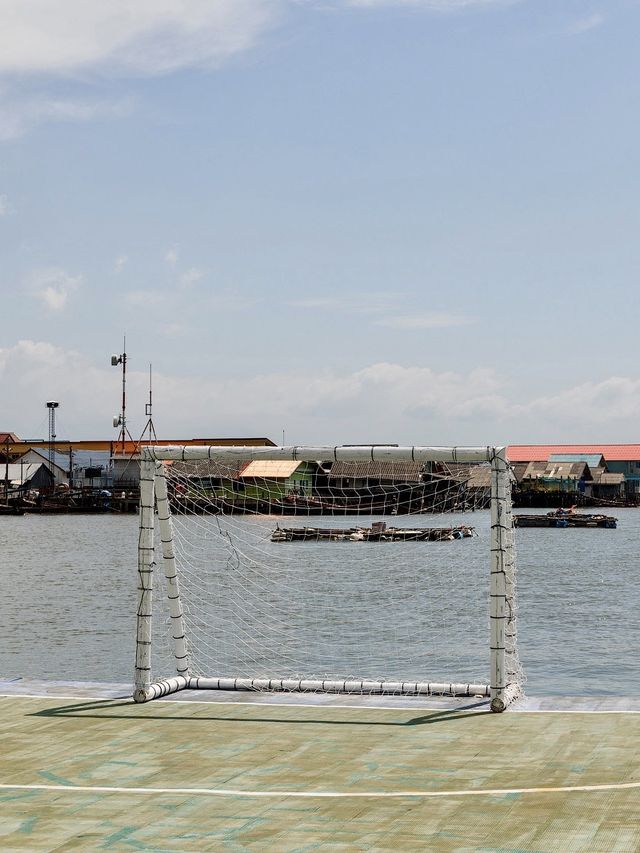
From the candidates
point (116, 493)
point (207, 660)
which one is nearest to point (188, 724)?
point (207, 660)

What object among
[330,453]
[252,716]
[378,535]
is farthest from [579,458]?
[252,716]

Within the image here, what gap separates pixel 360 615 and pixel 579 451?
142072 mm

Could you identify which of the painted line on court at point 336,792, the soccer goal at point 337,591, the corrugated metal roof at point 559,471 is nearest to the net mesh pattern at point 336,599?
the soccer goal at point 337,591

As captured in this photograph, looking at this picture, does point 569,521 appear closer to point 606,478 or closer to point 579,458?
point 579,458

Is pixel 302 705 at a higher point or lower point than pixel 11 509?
higher

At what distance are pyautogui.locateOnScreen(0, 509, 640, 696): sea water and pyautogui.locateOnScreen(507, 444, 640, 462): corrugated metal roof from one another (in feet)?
242

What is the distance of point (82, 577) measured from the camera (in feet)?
191

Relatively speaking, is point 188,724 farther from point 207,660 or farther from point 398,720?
point 207,660

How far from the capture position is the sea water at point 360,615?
1119 inches

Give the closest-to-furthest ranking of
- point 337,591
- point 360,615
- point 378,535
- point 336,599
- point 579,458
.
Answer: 1. point 360,615
2. point 336,599
3. point 337,591
4. point 378,535
5. point 579,458

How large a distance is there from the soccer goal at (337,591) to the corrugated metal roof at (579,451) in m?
94.2

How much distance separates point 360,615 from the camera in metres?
37.9

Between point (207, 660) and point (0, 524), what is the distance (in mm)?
104149

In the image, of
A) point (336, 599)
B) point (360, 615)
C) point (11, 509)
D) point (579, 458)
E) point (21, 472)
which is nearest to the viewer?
point (360, 615)
